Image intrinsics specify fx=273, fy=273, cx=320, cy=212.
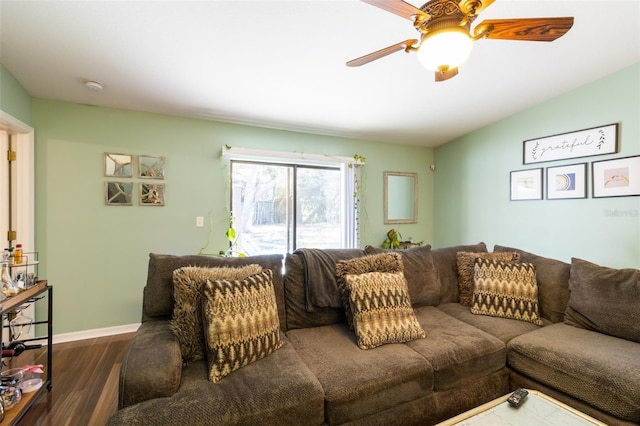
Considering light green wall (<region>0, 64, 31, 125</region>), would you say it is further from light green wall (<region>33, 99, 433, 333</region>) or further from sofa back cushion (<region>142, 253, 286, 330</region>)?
sofa back cushion (<region>142, 253, 286, 330</region>)

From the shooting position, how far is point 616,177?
2.61 meters

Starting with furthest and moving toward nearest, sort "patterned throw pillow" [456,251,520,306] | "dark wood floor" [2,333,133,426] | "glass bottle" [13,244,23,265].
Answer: "patterned throw pillow" [456,251,520,306] → "glass bottle" [13,244,23,265] → "dark wood floor" [2,333,133,426]

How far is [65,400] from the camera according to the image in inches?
69.6

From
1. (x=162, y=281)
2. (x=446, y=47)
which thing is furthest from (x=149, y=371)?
(x=446, y=47)

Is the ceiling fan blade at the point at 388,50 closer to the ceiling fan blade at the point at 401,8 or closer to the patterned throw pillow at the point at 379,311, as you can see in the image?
the ceiling fan blade at the point at 401,8

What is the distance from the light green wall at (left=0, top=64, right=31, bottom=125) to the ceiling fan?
2695 mm

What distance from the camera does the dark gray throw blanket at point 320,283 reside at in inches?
71.2

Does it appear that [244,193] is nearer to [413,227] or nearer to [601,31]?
Answer: [413,227]

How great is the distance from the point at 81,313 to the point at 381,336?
284 cm

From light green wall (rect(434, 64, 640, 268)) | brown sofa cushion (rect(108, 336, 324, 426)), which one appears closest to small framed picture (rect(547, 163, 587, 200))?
light green wall (rect(434, 64, 640, 268))

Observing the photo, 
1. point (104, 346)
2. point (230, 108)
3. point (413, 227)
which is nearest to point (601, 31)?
point (413, 227)

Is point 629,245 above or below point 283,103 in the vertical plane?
below

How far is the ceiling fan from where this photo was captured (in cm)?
121

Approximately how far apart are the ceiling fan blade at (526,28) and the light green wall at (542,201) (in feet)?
6.11
